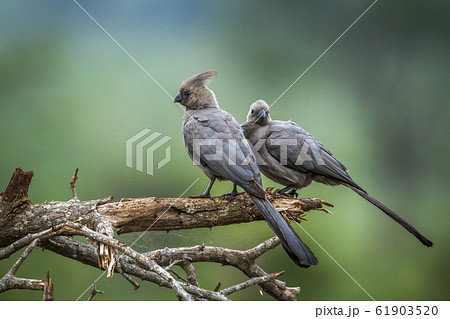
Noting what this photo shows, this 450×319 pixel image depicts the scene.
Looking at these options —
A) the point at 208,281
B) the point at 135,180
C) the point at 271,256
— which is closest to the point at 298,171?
the point at 271,256

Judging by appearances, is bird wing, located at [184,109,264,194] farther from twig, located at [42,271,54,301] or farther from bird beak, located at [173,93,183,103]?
twig, located at [42,271,54,301]

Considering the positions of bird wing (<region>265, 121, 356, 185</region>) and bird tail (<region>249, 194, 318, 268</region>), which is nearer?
bird tail (<region>249, 194, 318, 268</region>)

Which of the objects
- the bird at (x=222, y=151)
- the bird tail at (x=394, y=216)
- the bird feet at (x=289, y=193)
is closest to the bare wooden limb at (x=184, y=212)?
the bird at (x=222, y=151)

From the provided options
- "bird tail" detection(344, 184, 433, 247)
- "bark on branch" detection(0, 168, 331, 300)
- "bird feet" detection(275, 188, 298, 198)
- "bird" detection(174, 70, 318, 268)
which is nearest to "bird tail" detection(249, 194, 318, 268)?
"bird" detection(174, 70, 318, 268)

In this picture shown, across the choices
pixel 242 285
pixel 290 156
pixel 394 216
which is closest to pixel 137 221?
pixel 242 285

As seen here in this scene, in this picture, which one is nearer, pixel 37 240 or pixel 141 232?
pixel 37 240

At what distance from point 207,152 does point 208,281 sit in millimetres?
871

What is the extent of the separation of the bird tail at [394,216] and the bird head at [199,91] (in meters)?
1.04

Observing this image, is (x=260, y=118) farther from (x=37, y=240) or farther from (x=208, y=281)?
(x=37, y=240)

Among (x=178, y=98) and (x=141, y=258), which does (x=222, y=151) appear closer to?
(x=178, y=98)

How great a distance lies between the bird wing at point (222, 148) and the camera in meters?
2.67

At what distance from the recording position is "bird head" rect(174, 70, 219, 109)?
332 cm

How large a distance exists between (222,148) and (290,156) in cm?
59

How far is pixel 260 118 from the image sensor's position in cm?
334
